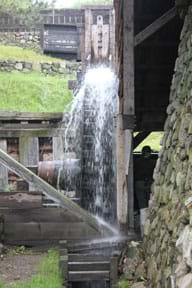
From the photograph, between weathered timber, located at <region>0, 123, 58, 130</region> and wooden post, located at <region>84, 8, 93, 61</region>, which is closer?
weathered timber, located at <region>0, 123, 58, 130</region>

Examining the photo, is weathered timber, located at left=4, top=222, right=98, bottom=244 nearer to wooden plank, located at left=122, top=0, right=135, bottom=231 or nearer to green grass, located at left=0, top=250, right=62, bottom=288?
green grass, located at left=0, top=250, right=62, bottom=288

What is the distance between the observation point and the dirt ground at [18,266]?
262 inches

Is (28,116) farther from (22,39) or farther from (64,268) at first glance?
(22,39)

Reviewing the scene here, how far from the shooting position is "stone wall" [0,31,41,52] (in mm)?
22750

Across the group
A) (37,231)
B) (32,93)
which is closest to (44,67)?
(32,93)

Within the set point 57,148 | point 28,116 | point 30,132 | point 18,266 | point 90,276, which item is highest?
point 28,116

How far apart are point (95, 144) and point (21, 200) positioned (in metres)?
4.28

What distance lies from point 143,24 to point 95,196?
14.0 ft

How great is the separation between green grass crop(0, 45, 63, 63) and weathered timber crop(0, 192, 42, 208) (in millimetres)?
12476

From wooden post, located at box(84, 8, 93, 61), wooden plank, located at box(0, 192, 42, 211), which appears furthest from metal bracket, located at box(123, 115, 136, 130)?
wooden post, located at box(84, 8, 93, 61)

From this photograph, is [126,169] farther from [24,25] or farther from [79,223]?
[24,25]

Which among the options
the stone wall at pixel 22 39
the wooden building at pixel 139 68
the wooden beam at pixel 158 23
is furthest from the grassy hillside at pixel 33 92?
the wooden beam at pixel 158 23

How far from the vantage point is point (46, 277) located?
6.53 meters

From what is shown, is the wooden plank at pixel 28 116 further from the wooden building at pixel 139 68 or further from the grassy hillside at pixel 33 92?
the grassy hillside at pixel 33 92
